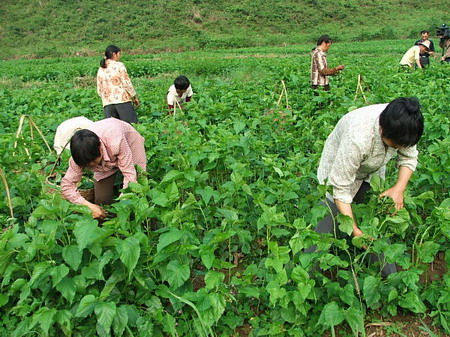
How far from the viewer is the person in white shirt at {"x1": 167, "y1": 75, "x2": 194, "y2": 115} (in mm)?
5930

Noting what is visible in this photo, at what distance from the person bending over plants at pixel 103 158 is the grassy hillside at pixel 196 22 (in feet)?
82.9

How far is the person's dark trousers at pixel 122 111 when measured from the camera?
5.92 meters

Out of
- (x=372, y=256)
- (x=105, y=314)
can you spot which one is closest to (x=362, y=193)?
(x=372, y=256)

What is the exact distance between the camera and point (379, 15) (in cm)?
3469

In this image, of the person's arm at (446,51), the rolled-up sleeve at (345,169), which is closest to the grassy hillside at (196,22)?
the person's arm at (446,51)

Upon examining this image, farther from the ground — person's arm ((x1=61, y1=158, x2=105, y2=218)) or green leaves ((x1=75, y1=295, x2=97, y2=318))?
person's arm ((x1=61, y1=158, x2=105, y2=218))

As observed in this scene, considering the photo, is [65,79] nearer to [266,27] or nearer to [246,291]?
[246,291]

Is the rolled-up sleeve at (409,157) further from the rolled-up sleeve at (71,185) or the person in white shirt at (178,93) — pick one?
the person in white shirt at (178,93)

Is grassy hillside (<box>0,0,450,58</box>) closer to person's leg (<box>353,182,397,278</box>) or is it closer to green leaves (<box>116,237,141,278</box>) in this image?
person's leg (<box>353,182,397,278</box>)

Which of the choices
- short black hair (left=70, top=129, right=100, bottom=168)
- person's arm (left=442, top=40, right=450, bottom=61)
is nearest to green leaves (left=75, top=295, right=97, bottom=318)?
short black hair (left=70, top=129, right=100, bottom=168)

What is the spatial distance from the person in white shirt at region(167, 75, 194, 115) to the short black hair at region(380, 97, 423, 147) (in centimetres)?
405

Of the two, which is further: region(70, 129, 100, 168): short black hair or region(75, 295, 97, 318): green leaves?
region(70, 129, 100, 168): short black hair

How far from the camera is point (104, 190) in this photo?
139 inches

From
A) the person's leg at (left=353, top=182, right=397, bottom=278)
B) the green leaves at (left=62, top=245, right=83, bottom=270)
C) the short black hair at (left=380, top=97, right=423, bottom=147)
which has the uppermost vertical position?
the short black hair at (left=380, top=97, right=423, bottom=147)
